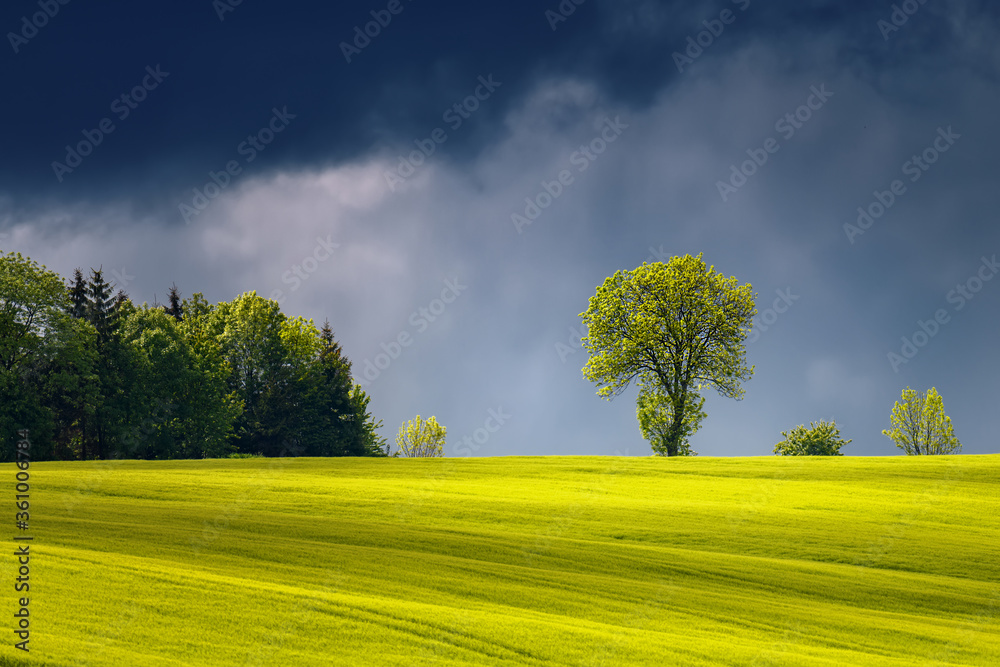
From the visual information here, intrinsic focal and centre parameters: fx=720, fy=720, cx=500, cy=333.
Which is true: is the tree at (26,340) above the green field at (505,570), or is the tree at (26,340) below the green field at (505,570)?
above

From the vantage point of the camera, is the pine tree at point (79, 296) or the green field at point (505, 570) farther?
the pine tree at point (79, 296)

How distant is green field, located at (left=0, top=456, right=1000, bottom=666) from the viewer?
12.9 m

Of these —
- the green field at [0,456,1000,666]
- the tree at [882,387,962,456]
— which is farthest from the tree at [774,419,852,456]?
the green field at [0,456,1000,666]

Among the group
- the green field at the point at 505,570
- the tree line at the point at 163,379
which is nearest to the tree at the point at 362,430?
the tree line at the point at 163,379

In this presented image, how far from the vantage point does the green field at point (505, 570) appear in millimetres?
12891

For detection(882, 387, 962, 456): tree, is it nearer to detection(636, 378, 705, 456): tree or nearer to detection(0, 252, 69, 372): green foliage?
detection(636, 378, 705, 456): tree

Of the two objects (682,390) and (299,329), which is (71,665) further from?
(299,329)

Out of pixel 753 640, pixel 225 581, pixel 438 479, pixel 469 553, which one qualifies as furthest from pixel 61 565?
pixel 438 479

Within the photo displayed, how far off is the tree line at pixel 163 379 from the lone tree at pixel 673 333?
33645 millimetres

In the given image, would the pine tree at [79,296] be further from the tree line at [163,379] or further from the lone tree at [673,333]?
the lone tree at [673,333]

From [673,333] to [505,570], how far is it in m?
44.7

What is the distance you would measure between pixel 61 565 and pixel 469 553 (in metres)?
10.5

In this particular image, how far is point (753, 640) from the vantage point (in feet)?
51.0

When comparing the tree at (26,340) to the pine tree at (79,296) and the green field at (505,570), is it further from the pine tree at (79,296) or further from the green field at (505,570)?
the green field at (505,570)
